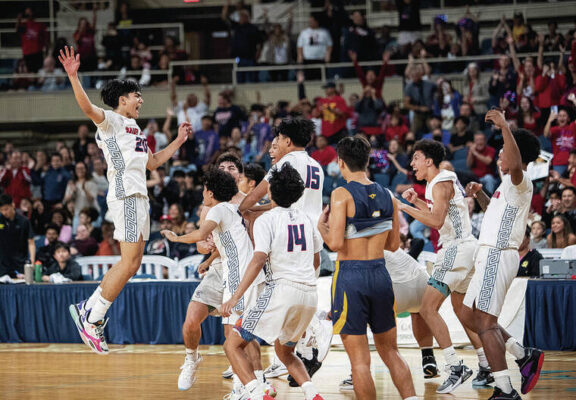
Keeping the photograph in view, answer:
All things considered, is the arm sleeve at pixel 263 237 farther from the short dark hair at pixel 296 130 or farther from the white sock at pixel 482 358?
the white sock at pixel 482 358

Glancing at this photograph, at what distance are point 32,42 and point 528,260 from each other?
1411 centimetres

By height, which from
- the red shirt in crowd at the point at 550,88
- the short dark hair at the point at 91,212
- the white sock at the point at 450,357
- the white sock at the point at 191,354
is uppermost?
the red shirt in crowd at the point at 550,88

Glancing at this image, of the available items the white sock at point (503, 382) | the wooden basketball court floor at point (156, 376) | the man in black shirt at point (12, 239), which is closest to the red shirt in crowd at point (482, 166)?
the wooden basketball court floor at point (156, 376)

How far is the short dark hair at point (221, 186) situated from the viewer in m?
7.04

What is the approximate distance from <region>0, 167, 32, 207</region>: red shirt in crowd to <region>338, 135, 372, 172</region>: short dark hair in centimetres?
1227

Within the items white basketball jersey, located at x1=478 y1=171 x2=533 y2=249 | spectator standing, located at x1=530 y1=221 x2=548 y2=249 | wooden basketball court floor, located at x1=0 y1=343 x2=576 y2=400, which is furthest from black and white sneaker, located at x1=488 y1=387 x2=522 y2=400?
spectator standing, located at x1=530 y1=221 x2=548 y2=249

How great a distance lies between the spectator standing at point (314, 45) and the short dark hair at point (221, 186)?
12.0 m

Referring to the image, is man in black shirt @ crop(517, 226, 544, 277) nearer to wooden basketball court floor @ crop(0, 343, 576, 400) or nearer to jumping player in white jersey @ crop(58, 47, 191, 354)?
wooden basketball court floor @ crop(0, 343, 576, 400)

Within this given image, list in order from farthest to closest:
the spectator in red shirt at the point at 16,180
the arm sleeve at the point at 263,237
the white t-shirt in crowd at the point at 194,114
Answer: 1. the white t-shirt in crowd at the point at 194,114
2. the spectator in red shirt at the point at 16,180
3. the arm sleeve at the point at 263,237

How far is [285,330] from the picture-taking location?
6.19 metres

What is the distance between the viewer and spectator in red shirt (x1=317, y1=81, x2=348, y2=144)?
53.1ft

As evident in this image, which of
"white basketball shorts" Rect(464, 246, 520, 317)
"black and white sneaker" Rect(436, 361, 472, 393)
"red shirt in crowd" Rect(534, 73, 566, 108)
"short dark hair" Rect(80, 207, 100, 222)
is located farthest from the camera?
"red shirt in crowd" Rect(534, 73, 566, 108)

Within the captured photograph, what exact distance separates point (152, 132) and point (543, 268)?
949 centimetres

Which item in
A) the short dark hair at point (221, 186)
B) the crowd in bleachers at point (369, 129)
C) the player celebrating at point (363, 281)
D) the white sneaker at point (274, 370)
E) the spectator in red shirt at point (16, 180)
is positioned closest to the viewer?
the player celebrating at point (363, 281)
